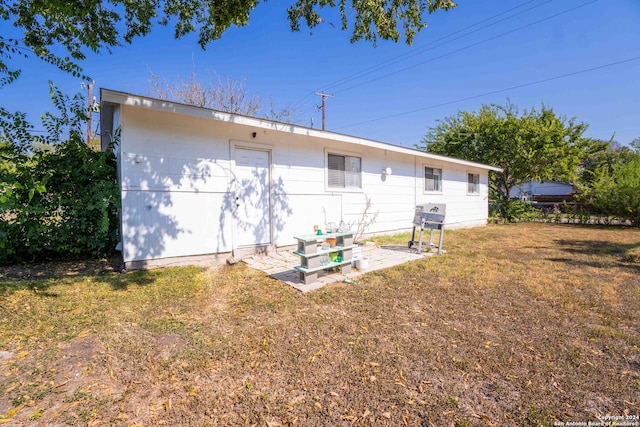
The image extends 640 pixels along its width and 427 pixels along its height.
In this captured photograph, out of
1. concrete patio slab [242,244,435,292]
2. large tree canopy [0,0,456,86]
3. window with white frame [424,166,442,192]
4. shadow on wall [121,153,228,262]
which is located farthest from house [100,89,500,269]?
window with white frame [424,166,442,192]

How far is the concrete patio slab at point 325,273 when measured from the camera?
432 cm

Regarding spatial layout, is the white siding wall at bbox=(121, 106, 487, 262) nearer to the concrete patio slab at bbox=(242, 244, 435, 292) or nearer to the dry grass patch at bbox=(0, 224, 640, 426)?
the concrete patio slab at bbox=(242, 244, 435, 292)

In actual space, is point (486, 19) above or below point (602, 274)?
above

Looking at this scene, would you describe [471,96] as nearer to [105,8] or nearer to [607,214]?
[607,214]

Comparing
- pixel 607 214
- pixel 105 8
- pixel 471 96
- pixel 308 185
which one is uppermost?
pixel 471 96

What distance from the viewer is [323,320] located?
3.05 metres

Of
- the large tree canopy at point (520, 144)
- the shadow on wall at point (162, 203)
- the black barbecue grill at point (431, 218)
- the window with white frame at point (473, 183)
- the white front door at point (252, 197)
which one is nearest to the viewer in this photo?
the shadow on wall at point (162, 203)

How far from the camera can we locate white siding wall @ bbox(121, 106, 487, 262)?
15.1 feet

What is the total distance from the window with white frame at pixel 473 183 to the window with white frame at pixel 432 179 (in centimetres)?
237

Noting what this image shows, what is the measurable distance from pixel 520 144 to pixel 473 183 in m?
3.63

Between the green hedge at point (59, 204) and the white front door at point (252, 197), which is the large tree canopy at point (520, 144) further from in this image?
the green hedge at point (59, 204)

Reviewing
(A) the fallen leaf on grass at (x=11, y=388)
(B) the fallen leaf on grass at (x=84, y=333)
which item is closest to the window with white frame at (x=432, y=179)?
(B) the fallen leaf on grass at (x=84, y=333)

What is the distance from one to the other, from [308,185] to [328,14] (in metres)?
3.47

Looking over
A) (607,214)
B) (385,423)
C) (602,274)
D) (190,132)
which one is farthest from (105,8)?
(607,214)
